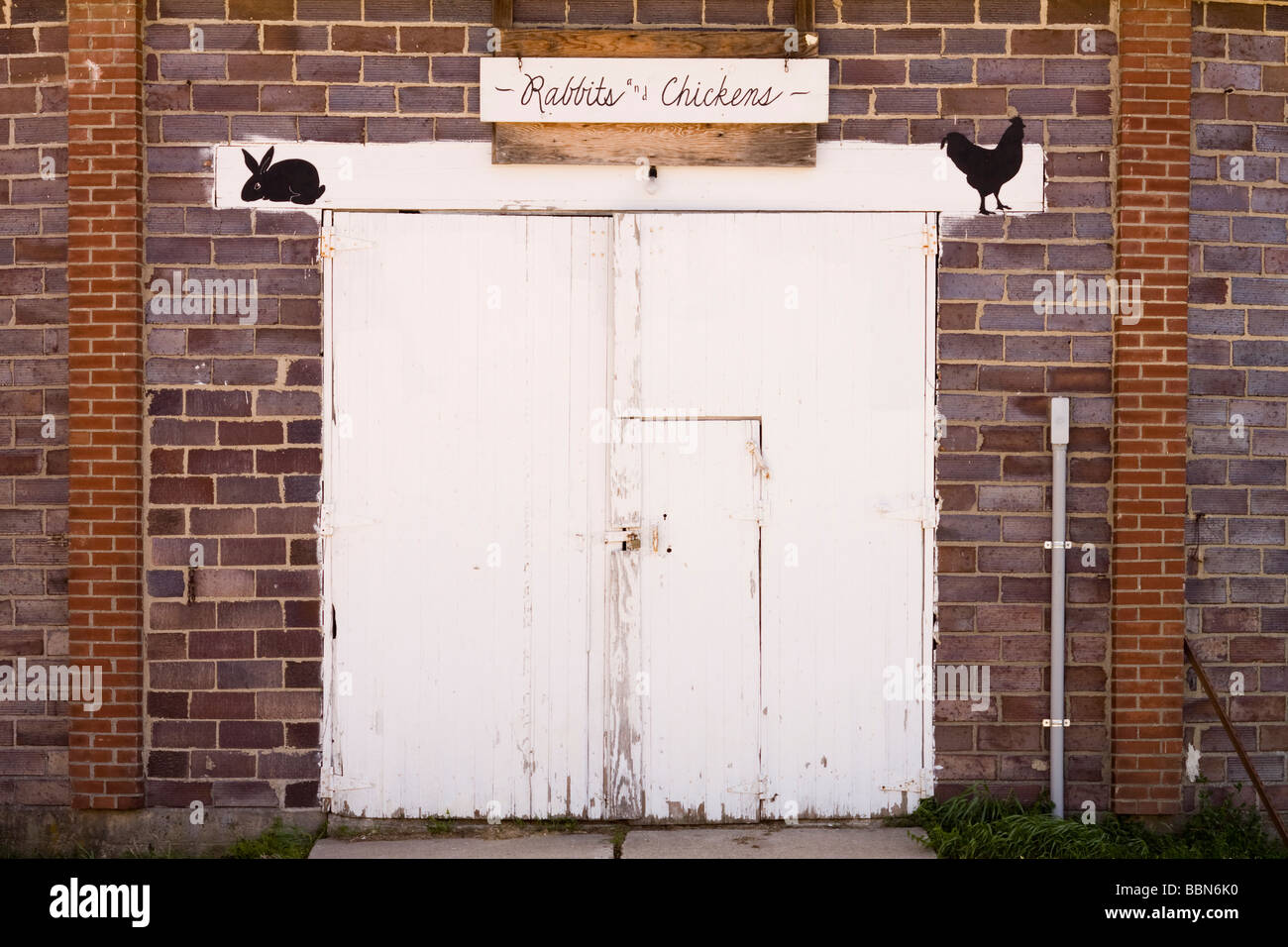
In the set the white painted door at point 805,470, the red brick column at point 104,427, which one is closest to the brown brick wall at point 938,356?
the red brick column at point 104,427

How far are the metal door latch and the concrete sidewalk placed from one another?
143cm

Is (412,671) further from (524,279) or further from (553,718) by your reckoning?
(524,279)

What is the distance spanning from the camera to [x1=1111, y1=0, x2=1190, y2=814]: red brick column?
221 inches

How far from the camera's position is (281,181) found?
5664 mm

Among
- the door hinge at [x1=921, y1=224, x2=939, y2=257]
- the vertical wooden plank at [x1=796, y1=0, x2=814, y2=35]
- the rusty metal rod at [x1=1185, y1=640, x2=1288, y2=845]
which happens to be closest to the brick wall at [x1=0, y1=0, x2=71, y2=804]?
the vertical wooden plank at [x1=796, y1=0, x2=814, y2=35]

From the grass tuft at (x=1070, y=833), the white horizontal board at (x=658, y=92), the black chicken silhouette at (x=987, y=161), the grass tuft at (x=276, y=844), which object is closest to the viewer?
the grass tuft at (x=1070, y=833)

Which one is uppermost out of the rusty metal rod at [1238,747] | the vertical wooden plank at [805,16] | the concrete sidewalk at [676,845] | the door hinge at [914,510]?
the vertical wooden plank at [805,16]

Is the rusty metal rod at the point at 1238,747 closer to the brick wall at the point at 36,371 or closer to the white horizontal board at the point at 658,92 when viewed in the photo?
the white horizontal board at the point at 658,92

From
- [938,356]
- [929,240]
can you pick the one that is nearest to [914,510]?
[938,356]

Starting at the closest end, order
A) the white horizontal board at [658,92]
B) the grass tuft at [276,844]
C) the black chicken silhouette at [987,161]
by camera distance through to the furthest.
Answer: the grass tuft at [276,844] → the white horizontal board at [658,92] → the black chicken silhouette at [987,161]

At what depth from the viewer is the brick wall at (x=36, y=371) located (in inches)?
224

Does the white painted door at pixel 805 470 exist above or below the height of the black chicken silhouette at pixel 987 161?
below

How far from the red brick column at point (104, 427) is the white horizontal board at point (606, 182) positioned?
520 mm

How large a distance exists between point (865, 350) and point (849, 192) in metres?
0.82
